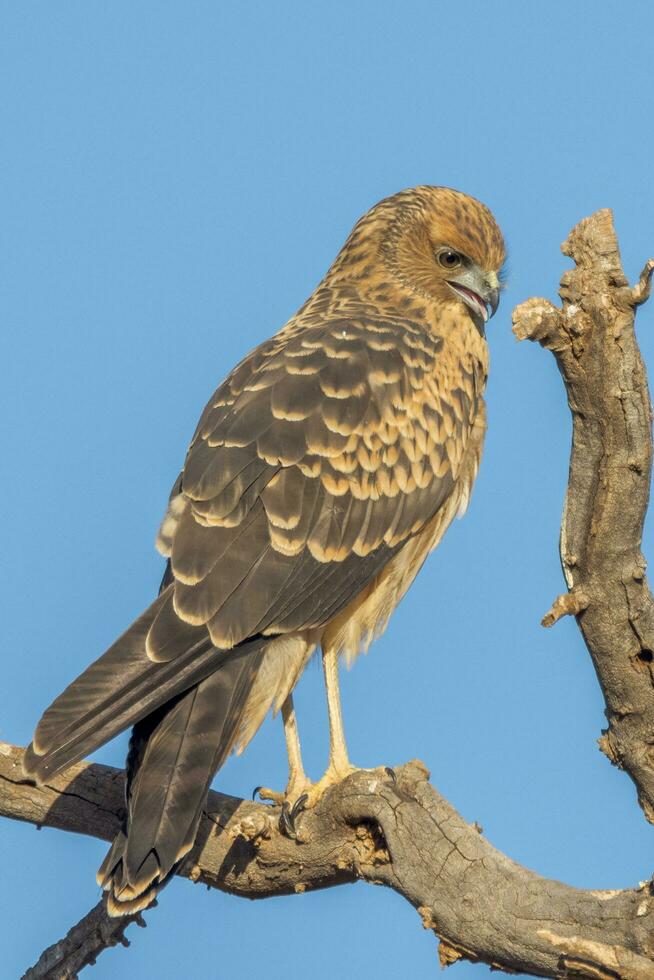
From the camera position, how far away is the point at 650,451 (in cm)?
462

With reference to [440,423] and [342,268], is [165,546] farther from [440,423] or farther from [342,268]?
[342,268]

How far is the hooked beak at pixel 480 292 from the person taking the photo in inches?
270

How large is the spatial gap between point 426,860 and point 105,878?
1.12 m

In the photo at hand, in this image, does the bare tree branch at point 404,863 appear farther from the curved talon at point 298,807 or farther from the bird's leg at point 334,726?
the bird's leg at point 334,726

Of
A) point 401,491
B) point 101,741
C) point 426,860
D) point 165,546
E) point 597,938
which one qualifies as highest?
point 401,491

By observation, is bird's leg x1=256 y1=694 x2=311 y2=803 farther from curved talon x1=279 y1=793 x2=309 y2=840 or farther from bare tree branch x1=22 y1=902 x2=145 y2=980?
bare tree branch x1=22 y1=902 x2=145 y2=980

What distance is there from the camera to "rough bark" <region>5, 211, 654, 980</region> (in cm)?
438

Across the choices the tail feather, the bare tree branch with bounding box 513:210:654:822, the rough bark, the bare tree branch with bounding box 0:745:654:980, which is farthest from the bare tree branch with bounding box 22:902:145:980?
the bare tree branch with bounding box 513:210:654:822

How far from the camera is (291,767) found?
6.09 m

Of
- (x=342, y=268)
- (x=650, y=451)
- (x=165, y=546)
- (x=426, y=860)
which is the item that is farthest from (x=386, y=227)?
(x=426, y=860)

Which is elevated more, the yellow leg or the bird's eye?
the bird's eye

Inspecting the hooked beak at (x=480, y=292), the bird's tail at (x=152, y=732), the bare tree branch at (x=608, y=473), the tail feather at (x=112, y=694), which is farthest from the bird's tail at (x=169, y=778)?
the hooked beak at (x=480, y=292)

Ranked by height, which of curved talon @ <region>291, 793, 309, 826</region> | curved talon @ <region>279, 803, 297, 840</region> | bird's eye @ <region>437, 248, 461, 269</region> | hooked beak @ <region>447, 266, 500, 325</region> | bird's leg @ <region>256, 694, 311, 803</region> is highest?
bird's eye @ <region>437, 248, 461, 269</region>

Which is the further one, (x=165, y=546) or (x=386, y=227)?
(x=386, y=227)
